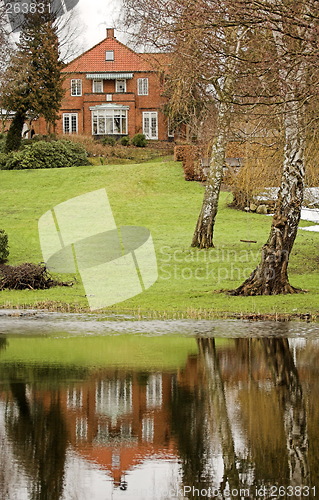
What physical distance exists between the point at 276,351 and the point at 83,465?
5.20 m

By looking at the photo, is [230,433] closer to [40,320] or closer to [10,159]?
[40,320]

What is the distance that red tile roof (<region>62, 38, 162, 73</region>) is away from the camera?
6512cm

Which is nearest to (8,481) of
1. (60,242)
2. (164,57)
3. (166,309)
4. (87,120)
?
(166,309)

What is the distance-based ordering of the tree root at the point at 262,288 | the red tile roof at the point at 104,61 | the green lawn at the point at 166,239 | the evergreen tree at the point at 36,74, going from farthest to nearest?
1. the red tile roof at the point at 104,61
2. the evergreen tree at the point at 36,74
3. the tree root at the point at 262,288
4. the green lawn at the point at 166,239

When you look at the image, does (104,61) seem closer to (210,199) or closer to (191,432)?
(210,199)

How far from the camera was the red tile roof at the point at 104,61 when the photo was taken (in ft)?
214

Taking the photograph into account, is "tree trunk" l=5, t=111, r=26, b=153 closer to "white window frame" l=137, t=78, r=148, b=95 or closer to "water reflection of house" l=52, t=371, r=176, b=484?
"white window frame" l=137, t=78, r=148, b=95

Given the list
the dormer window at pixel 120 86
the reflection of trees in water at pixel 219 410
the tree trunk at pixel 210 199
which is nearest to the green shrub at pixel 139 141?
the dormer window at pixel 120 86

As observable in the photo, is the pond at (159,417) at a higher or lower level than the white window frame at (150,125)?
lower

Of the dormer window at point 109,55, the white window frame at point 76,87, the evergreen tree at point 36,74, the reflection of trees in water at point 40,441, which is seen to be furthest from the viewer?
the dormer window at point 109,55

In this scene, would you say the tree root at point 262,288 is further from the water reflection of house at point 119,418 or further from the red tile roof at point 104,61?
the red tile roof at point 104,61

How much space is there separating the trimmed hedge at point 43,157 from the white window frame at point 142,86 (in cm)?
2345

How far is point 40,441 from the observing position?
5617mm

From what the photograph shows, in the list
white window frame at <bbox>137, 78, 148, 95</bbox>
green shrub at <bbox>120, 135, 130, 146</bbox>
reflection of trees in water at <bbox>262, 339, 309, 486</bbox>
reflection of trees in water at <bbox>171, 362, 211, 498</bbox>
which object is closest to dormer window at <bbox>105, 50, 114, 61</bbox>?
white window frame at <bbox>137, 78, 148, 95</bbox>
